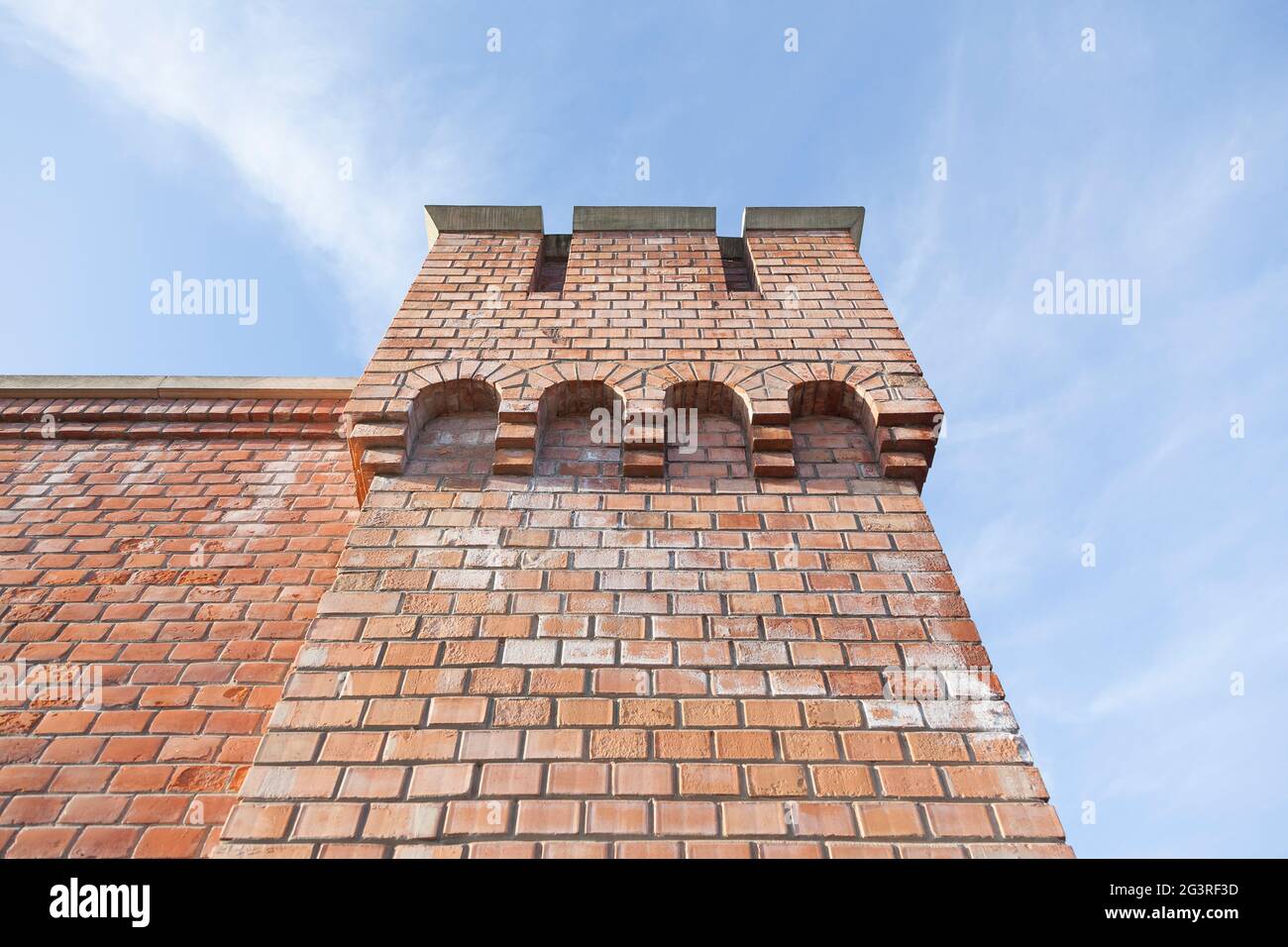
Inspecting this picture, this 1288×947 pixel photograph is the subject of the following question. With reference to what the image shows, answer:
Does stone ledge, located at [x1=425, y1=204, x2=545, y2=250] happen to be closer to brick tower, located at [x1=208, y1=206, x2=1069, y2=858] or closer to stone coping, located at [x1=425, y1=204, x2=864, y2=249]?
stone coping, located at [x1=425, y1=204, x2=864, y2=249]

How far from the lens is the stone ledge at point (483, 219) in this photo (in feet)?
12.8

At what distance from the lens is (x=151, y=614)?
8.55 ft

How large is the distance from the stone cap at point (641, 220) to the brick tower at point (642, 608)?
A: 0.55 metres

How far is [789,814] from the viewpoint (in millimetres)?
1729

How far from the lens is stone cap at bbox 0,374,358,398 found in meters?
3.59

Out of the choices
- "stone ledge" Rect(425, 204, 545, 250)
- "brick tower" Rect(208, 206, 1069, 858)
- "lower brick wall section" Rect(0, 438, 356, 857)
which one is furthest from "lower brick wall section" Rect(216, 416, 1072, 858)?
"stone ledge" Rect(425, 204, 545, 250)

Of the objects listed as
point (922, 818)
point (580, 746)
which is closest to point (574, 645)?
point (580, 746)

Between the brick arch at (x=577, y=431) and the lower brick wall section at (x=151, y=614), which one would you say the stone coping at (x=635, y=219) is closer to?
the lower brick wall section at (x=151, y=614)

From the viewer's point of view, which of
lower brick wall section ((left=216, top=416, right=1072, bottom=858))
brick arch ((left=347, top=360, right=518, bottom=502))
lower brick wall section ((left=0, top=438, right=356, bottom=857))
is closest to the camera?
lower brick wall section ((left=216, top=416, right=1072, bottom=858))

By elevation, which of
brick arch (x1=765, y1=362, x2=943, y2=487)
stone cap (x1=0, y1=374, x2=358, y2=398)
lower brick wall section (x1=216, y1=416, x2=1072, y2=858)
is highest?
stone cap (x1=0, y1=374, x2=358, y2=398)

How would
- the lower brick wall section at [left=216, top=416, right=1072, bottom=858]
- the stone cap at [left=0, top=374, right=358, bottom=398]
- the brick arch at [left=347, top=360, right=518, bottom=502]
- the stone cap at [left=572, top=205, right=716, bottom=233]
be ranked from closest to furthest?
the lower brick wall section at [left=216, top=416, right=1072, bottom=858], the brick arch at [left=347, top=360, right=518, bottom=502], the stone cap at [left=0, top=374, right=358, bottom=398], the stone cap at [left=572, top=205, right=716, bottom=233]

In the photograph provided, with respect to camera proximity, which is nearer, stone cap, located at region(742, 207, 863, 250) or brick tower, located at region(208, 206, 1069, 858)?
brick tower, located at region(208, 206, 1069, 858)

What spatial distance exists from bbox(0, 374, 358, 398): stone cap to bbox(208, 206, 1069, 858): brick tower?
26.3 inches

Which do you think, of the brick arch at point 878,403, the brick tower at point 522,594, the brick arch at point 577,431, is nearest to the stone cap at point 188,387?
the brick tower at point 522,594
